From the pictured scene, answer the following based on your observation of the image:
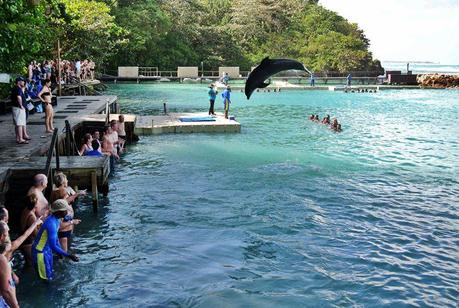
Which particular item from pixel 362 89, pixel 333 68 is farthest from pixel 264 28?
pixel 362 89

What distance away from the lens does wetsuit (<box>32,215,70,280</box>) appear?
770cm

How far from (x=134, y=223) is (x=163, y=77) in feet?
170

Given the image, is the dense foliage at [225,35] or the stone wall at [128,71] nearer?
the dense foliage at [225,35]

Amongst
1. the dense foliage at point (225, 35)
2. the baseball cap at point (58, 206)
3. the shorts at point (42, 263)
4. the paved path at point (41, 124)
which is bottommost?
the shorts at point (42, 263)

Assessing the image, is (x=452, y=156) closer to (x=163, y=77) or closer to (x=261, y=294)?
(x=261, y=294)

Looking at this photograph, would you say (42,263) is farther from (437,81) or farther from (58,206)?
(437,81)

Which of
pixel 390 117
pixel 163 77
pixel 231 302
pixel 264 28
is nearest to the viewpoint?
pixel 231 302

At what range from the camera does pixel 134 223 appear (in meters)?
11.5

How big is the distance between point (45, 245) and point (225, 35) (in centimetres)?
6498

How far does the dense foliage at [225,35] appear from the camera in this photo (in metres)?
58.7

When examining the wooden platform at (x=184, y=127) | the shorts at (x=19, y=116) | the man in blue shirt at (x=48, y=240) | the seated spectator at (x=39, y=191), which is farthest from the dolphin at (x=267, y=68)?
the wooden platform at (x=184, y=127)

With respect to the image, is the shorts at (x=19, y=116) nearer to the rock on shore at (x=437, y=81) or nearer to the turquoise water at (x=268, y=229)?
the turquoise water at (x=268, y=229)

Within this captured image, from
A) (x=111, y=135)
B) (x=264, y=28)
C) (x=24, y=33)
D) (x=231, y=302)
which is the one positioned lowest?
(x=231, y=302)

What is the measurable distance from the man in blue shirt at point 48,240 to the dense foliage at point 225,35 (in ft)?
129
